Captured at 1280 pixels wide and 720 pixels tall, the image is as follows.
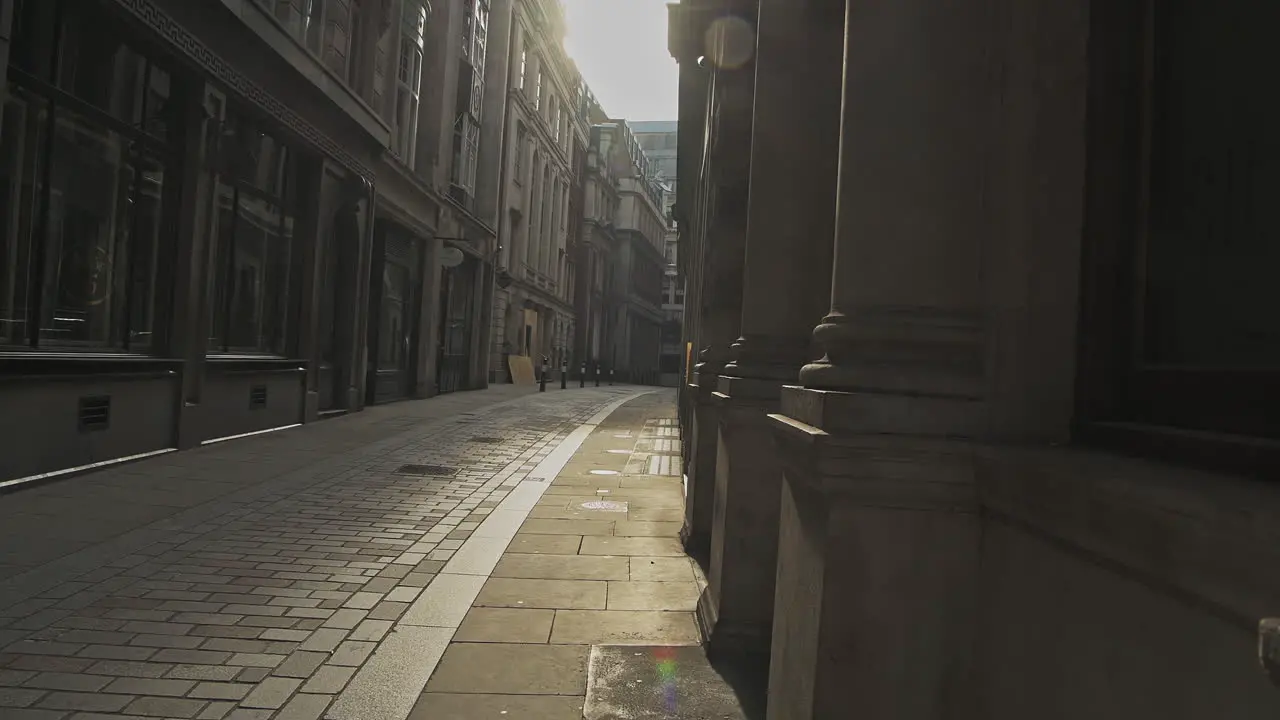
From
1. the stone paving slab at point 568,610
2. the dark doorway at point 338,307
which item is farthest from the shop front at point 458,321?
the stone paving slab at point 568,610

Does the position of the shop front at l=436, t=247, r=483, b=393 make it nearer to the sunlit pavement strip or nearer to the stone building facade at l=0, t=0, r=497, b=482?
the stone building facade at l=0, t=0, r=497, b=482

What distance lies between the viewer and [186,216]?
404 inches

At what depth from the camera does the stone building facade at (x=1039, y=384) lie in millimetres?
1536

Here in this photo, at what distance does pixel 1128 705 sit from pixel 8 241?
9383 mm

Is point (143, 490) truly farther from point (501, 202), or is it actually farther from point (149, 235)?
point (501, 202)

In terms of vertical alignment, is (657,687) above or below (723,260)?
below

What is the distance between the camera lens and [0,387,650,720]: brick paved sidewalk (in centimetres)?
351

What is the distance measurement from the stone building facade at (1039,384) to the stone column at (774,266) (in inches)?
52.4

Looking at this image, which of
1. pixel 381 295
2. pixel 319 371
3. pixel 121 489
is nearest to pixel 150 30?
pixel 121 489

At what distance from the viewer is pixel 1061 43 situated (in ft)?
7.32

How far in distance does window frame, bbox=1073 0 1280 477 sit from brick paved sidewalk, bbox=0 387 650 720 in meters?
2.90

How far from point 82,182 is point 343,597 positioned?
6614 millimetres

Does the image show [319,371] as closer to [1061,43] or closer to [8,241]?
[8,241]

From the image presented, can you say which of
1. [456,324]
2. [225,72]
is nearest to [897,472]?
[225,72]
